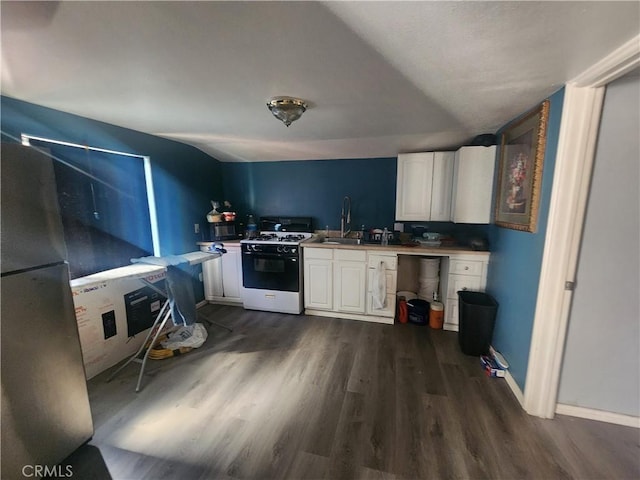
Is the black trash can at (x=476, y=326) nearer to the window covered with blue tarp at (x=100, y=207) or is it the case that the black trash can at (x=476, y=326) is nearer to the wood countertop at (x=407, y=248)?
the wood countertop at (x=407, y=248)

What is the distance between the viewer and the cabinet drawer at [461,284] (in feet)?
9.27

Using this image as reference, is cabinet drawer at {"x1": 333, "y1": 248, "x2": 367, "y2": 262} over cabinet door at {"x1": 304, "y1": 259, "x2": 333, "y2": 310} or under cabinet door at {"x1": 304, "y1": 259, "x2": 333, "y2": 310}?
over

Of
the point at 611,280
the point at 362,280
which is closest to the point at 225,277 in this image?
the point at 362,280

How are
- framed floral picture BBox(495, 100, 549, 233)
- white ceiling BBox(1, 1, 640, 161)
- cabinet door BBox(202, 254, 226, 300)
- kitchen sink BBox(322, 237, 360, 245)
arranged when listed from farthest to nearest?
1. cabinet door BBox(202, 254, 226, 300)
2. kitchen sink BBox(322, 237, 360, 245)
3. framed floral picture BBox(495, 100, 549, 233)
4. white ceiling BBox(1, 1, 640, 161)

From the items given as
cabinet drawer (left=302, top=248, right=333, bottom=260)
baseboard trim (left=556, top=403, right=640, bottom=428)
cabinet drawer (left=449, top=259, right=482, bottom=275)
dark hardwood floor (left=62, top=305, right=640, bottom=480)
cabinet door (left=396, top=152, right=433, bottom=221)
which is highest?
cabinet door (left=396, top=152, right=433, bottom=221)

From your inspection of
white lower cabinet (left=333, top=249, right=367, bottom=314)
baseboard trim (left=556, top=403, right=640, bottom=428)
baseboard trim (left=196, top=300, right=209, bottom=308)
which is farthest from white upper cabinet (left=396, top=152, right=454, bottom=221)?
baseboard trim (left=196, top=300, right=209, bottom=308)

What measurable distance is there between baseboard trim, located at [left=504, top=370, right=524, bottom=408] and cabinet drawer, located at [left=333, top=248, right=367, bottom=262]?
64.8 inches

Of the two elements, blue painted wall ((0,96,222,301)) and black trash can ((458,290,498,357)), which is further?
black trash can ((458,290,498,357))

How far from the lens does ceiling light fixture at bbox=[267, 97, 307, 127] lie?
179cm

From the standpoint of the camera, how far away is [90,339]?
220cm

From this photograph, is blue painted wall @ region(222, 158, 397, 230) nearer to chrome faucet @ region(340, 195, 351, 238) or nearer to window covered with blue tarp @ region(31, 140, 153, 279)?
chrome faucet @ region(340, 195, 351, 238)

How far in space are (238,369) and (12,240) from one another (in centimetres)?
174

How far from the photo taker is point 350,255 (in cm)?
315

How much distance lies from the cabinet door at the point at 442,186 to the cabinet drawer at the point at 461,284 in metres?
0.73
